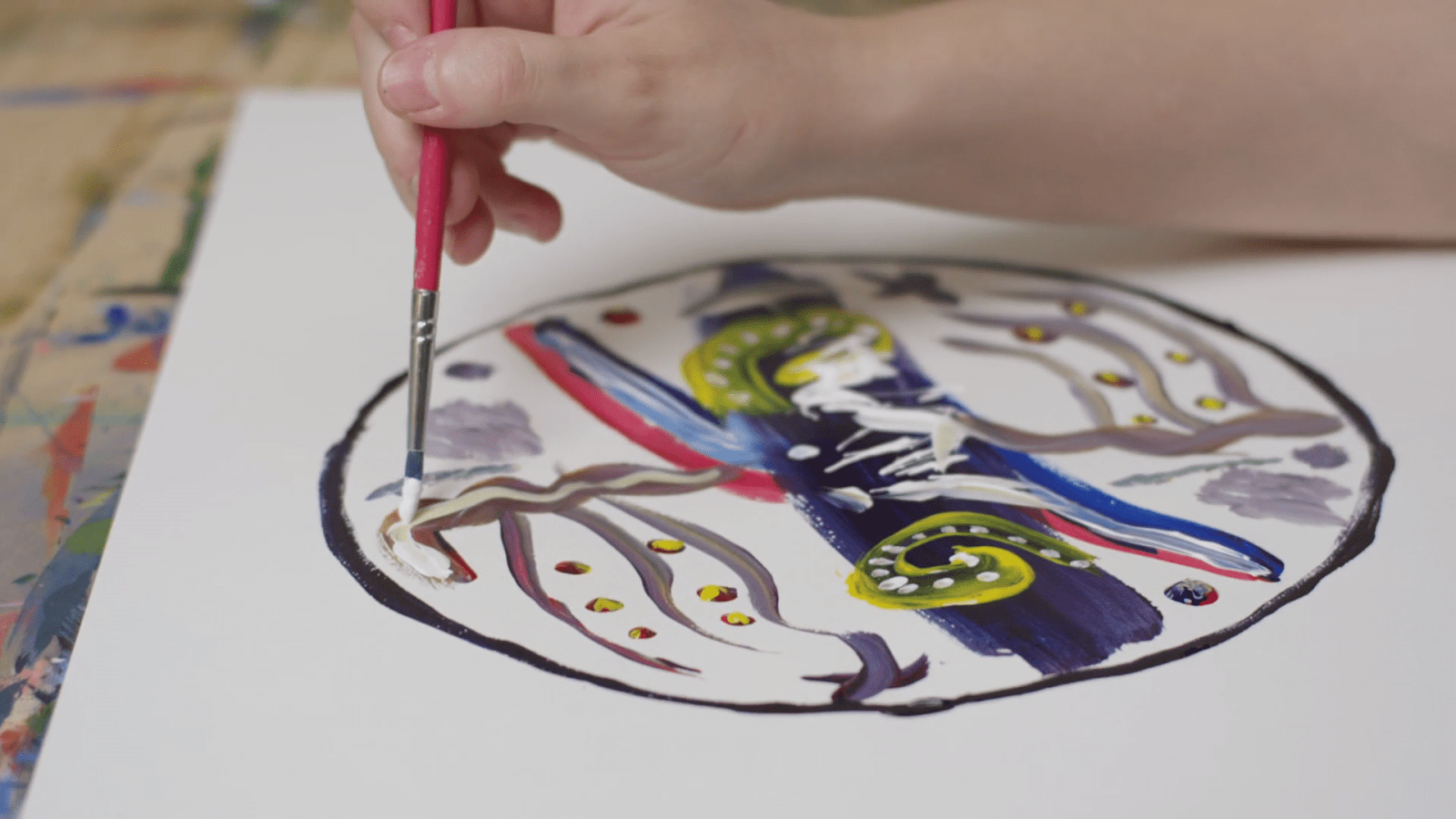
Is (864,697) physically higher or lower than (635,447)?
lower

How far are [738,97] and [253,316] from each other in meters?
0.34

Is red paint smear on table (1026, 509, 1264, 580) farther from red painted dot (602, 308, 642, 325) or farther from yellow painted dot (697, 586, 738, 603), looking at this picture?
red painted dot (602, 308, 642, 325)

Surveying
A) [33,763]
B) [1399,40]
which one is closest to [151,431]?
[33,763]

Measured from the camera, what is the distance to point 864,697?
1.74 feet

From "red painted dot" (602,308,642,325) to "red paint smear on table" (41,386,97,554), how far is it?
0.30 metres

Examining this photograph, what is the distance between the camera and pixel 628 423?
0.72 meters

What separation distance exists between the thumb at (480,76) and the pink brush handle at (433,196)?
0.02 meters

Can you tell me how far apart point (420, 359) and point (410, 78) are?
0.13 metres

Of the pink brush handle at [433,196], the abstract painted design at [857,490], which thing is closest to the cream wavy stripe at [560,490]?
the abstract painted design at [857,490]

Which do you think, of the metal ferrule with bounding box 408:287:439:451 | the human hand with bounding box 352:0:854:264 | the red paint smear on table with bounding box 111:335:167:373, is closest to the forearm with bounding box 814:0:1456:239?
the human hand with bounding box 352:0:854:264

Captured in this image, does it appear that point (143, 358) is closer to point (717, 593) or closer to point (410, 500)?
point (410, 500)

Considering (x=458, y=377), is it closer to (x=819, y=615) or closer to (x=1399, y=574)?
(x=819, y=615)

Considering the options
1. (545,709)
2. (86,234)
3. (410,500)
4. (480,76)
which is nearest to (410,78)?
(480,76)

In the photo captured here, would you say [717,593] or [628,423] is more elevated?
[628,423]
